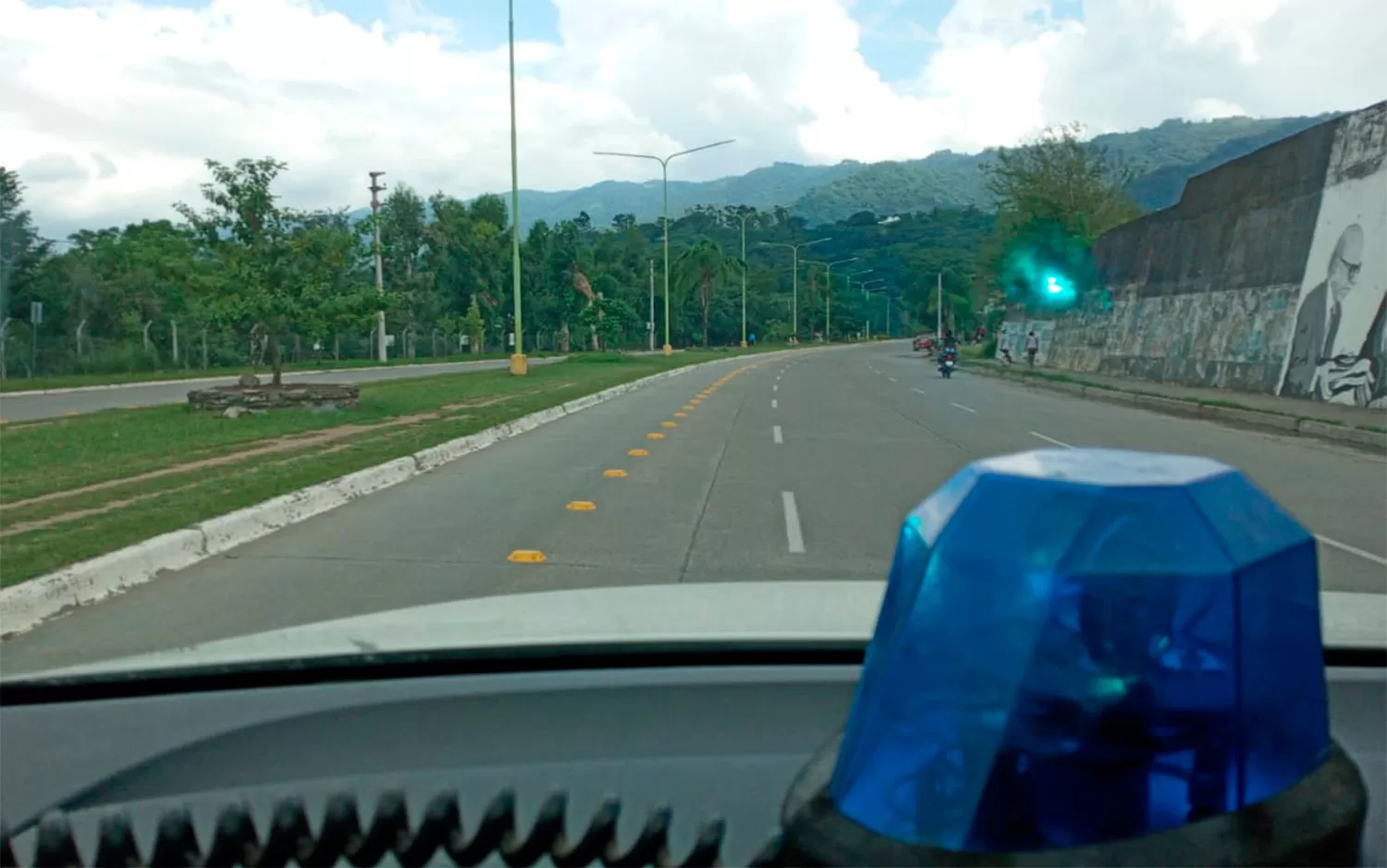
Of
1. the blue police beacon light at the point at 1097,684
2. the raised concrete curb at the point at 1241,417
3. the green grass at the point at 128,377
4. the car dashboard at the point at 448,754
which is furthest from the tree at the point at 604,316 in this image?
the blue police beacon light at the point at 1097,684

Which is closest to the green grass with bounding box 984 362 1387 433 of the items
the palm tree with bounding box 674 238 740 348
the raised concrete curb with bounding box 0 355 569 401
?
the raised concrete curb with bounding box 0 355 569 401

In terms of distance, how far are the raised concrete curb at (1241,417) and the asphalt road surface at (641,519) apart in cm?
55

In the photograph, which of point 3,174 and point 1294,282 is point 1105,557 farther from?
point 3,174

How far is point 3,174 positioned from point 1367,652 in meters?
44.0

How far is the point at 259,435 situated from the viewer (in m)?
15.4

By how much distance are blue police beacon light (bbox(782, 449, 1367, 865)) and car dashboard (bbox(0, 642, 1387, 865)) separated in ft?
→ 0.86

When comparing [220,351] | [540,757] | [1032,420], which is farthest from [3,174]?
[540,757]

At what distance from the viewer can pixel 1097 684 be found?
1069mm

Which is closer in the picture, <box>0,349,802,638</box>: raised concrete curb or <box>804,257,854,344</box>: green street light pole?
<box>0,349,802,638</box>: raised concrete curb

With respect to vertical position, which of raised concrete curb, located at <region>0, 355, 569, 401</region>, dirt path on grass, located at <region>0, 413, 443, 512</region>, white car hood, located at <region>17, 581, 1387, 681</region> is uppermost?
white car hood, located at <region>17, 581, 1387, 681</region>

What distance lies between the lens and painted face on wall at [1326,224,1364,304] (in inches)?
875

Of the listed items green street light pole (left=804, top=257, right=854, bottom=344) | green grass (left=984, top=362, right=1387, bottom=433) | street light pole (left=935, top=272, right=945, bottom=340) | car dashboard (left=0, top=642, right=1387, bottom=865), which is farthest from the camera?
green street light pole (left=804, top=257, right=854, bottom=344)

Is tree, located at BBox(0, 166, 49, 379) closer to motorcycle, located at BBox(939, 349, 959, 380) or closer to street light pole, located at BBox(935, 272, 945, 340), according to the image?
motorcycle, located at BBox(939, 349, 959, 380)

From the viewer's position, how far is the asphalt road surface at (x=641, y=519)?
6.61 m
